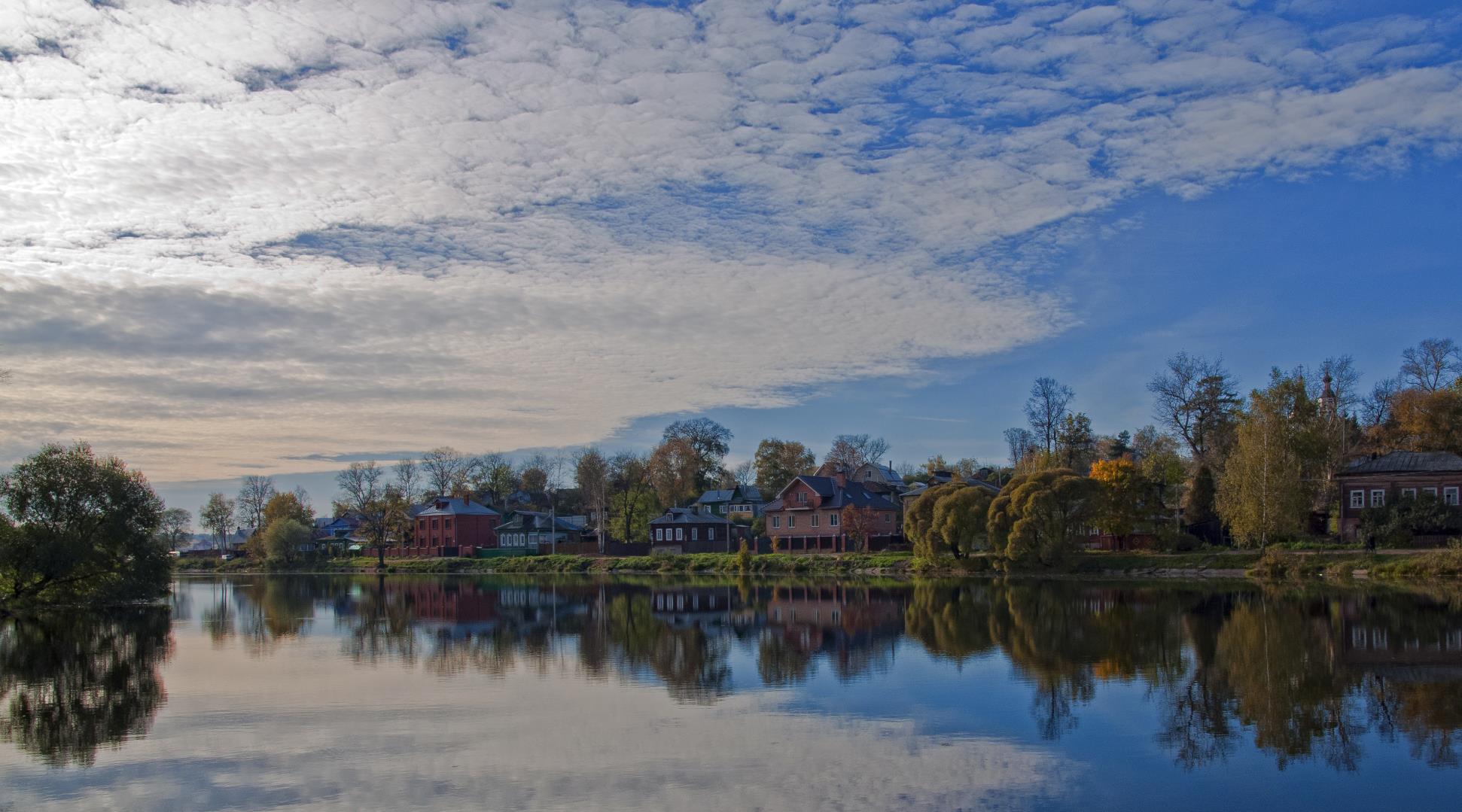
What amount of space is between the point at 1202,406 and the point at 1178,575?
21.8m

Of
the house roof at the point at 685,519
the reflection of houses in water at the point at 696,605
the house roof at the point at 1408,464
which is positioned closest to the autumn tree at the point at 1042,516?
the house roof at the point at 1408,464

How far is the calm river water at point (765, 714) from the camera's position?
13.3 metres

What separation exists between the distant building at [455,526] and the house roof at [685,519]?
23257 mm

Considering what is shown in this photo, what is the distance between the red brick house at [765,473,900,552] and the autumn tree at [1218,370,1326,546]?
93.8 ft

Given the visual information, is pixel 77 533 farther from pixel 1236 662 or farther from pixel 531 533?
pixel 531 533

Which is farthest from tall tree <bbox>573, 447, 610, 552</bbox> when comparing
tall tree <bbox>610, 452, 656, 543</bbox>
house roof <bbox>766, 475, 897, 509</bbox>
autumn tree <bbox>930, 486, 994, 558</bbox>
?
autumn tree <bbox>930, 486, 994, 558</bbox>

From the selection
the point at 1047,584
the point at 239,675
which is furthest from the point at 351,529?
the point at 239,675

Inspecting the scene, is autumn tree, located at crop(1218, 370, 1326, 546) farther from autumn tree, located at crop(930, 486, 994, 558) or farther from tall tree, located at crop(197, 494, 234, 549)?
tall tree, located at crop(197, 494, 234, 549)

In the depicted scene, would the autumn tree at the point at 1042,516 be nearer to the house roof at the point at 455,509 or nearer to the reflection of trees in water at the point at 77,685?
the reflection of trees in water at the point at 77,685

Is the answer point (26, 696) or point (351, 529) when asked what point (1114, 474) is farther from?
point (351, 529)

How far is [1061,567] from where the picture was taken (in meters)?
59.7

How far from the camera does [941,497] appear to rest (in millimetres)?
64500

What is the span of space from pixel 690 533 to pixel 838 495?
646 inches

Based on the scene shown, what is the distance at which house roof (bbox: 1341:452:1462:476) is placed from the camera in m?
57.6
